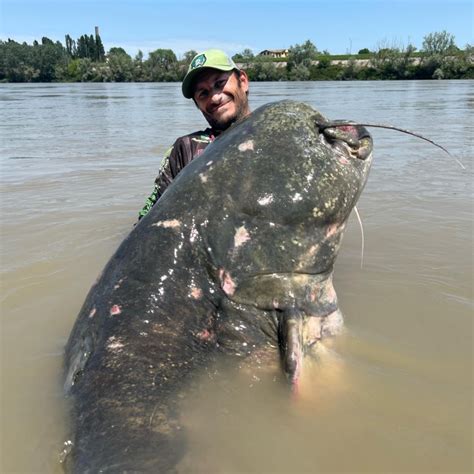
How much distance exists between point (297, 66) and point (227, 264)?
2765 inches

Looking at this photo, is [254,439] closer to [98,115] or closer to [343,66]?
[98,115]

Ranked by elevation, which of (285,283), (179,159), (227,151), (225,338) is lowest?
(225,338)

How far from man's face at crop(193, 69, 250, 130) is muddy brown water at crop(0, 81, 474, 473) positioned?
1430 millimetres

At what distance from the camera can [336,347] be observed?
2723mm

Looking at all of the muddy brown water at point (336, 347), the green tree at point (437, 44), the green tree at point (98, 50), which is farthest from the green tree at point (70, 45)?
the muddy brown water at point (336, 347)

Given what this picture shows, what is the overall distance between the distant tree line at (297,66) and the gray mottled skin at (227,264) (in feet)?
202

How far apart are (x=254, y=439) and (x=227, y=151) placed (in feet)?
4.20

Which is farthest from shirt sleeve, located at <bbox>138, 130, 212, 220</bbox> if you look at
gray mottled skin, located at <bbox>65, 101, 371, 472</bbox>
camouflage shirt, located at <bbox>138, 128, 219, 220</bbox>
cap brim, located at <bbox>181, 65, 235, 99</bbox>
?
gray mottled skin, located at <bbox>65, 101, 371, 472</bbox>

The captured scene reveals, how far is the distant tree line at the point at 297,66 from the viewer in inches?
2382

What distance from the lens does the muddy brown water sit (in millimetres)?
2090

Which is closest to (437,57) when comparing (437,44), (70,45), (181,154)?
(437,44)

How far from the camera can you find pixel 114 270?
2.32 meters

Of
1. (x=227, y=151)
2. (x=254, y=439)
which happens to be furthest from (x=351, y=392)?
(x=227, y=151)

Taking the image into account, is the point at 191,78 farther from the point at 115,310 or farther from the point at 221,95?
the point at 115,310
